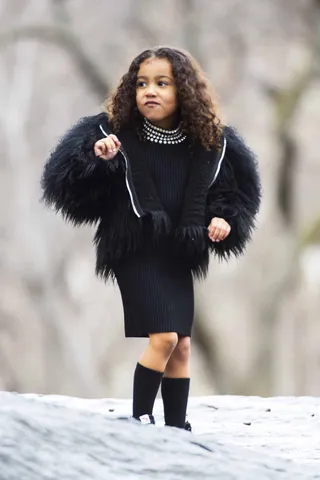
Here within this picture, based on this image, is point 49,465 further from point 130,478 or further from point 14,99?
point 14,99

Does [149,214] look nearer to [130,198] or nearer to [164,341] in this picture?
[130,198]

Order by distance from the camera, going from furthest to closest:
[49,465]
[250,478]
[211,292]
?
[211,292] < [250,478] < [49,465]

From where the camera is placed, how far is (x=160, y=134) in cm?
464

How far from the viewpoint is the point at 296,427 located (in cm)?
571

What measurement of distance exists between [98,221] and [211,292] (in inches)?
416

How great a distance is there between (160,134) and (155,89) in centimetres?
16

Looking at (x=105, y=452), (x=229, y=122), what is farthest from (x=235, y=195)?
(x=229, y=122)

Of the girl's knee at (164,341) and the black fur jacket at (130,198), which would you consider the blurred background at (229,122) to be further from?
the girl's knee at (164,341)

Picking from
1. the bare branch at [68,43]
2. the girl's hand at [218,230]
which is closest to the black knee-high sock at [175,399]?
the girl's hand at [218,230]

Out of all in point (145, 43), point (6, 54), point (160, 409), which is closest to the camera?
point (160, 409)

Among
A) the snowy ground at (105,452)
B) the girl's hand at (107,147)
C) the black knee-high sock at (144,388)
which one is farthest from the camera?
the black knee-high sock at (144,388)

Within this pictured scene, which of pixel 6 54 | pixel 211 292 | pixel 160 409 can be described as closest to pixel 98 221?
pixel 160 409

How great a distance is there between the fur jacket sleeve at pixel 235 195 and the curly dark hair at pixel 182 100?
107 millimetres

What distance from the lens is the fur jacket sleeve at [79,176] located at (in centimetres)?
448
